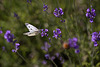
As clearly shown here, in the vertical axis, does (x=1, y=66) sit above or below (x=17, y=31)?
below

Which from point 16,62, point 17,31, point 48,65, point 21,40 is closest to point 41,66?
point 48,65

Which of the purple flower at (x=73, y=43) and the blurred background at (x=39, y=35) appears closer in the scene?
the purple flower at (x=73, y=43)

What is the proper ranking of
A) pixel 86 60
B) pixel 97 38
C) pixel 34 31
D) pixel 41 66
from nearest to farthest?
pixel 97 38, pixel 34 31, pixel 86 60, pixel 41 66

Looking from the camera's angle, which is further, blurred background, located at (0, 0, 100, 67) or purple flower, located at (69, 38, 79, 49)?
blurred background, located at (0, 0, 100, 67)

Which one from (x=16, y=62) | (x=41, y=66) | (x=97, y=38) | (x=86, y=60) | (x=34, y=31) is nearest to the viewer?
(x=97, y=38)

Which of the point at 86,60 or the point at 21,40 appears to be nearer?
the point at 86,60

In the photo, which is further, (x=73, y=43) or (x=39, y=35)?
(x=39, y=35)

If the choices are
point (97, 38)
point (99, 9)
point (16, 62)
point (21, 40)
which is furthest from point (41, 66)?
point (99, 9)

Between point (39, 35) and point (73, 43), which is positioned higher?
point (73, 43)

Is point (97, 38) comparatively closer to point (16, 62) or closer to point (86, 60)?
point (86, 60)

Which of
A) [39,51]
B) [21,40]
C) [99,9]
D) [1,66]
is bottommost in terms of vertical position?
[1,66]
